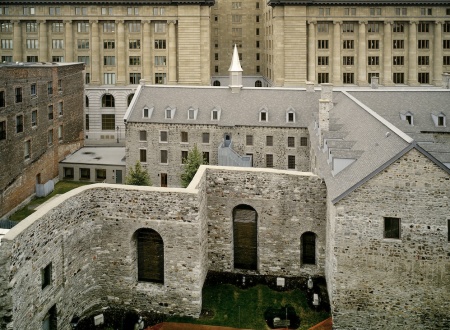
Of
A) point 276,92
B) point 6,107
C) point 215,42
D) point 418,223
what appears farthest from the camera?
point 215,42

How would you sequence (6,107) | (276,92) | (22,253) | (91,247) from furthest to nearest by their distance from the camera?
(276,92)
(6,107)
(91,247)
(22,253)

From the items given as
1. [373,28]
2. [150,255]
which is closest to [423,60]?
[373,28]

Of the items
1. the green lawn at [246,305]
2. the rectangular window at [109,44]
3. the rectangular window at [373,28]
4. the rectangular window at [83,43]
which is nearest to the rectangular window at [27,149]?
the green lawn at [246,305]

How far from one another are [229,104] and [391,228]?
38680 mm

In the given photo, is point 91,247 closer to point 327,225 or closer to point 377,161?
point 327,225

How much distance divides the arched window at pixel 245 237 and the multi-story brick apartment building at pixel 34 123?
28485 mm

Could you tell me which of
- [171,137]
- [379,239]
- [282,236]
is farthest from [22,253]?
[171,137]

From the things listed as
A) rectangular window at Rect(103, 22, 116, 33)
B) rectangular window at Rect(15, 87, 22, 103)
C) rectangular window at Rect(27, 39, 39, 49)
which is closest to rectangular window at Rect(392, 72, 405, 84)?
rectangular window at Rect(103, 22, 116, 33)

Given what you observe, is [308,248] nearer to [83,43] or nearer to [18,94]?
[18,94]

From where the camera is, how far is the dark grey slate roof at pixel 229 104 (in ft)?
209

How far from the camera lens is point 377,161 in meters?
30.5

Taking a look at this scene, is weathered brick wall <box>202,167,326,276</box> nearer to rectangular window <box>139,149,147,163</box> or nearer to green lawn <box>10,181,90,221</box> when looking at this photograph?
green lawn <box>10,181,90,221</box>

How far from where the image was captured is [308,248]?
3475 centimetres

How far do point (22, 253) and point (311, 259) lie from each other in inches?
698
